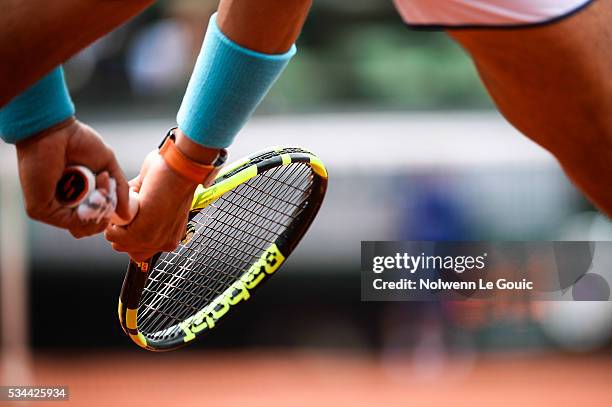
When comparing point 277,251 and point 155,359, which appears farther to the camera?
point 155,359

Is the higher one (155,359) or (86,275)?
(86,275)

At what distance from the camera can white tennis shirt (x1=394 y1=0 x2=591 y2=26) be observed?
A: 1581 millimetres

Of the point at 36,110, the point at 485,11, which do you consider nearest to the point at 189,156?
the point at 36,110

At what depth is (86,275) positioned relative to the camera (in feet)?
19.9

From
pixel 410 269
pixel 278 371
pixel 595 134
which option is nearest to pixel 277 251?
pixel 410 269

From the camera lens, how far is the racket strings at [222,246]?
235 cm

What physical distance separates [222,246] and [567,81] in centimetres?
101

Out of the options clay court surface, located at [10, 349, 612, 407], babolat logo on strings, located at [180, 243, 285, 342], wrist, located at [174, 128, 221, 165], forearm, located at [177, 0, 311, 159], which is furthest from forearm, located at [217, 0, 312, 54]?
clay court surface, located at [10, 349, 612, 407]

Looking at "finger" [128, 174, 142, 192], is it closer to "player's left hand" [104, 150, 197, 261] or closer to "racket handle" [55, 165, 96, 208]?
"player's left hand" [104, 150, 197, 261]

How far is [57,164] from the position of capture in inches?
67.4

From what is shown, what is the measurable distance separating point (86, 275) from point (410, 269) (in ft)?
12.4

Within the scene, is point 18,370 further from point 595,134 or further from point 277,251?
point 595,134

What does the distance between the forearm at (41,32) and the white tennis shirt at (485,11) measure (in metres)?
0.44

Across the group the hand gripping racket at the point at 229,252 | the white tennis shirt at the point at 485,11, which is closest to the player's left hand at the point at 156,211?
the hand gripping racket at the point at 229,252
